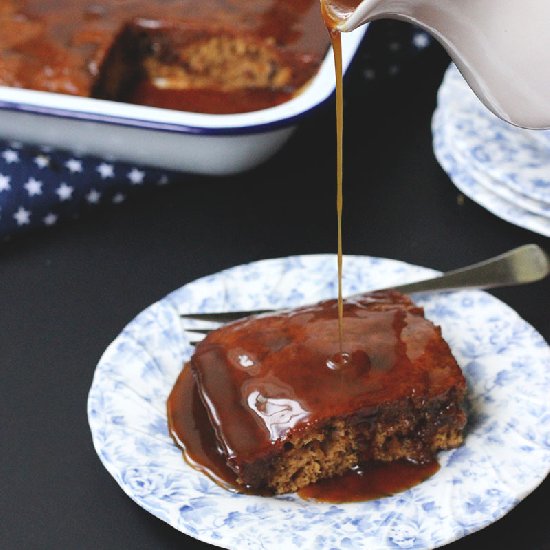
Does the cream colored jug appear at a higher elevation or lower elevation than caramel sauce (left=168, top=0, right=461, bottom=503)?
higher

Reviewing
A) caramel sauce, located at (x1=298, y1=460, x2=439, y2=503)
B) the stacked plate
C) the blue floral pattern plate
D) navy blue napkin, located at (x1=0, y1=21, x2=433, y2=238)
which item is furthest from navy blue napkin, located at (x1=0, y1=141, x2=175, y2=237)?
caramel sauce, located at (x1=298, y1=460, x2=439, y2=503)

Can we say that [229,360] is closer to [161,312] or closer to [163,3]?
[161,312]

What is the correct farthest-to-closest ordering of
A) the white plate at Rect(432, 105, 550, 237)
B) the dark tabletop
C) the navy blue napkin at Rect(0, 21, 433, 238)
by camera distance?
the navy blue napkin at Rect(0, 21, 433, 238) → the white plate at Rect(432, 105, 550, 237) → the dark tabletop

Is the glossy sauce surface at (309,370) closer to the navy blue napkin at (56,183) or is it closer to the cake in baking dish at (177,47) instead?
the navy blue napkin at (56,183)

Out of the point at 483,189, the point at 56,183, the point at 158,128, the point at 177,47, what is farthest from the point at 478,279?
the point at 177,47

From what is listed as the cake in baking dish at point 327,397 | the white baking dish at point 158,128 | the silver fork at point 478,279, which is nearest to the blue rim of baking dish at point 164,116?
the white baking dish at point 158,128

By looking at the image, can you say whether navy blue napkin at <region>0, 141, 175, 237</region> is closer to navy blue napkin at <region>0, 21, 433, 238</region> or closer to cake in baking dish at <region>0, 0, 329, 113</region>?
navy blue napkin at <region>0, 21, 433, 238</region>
